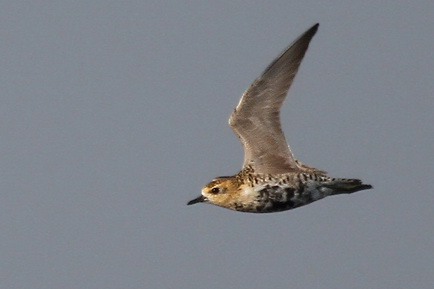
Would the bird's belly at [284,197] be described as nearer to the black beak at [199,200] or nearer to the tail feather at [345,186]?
the tail feather at [345,186]

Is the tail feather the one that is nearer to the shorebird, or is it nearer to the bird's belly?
the shorebird

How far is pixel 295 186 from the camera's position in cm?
2219

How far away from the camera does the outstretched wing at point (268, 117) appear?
22141 mm

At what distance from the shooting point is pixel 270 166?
22.6 metres

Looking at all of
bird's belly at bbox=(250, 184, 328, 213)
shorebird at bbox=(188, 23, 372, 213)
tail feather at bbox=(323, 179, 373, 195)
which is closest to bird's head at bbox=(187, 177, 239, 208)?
shorebird at bbox=(188, 23, 372, 213)

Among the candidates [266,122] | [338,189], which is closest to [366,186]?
[338,189]

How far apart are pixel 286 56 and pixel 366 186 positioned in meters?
2.63

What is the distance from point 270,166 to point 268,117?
2.85 feet

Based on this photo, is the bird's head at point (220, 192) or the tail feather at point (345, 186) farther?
the bird's head at point (220, 192)

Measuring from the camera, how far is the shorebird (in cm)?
2216

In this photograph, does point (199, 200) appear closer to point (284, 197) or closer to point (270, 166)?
point (270, 166)

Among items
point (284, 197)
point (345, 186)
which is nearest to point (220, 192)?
point (284, 197)

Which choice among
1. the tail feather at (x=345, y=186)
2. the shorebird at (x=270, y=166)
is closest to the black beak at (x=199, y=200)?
the shorebird at (x=270, y=166)

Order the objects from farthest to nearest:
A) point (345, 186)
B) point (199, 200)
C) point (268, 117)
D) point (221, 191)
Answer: point (199, 200) < point (221, 191) < point (268, 117) < point (345, 186)
